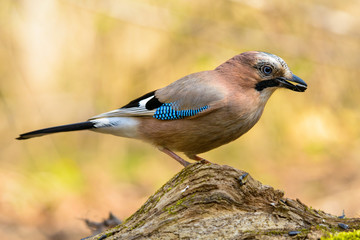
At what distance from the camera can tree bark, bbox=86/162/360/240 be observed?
128 inches

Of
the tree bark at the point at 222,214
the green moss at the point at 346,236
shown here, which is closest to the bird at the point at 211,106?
the tree bark at the point at 222,214

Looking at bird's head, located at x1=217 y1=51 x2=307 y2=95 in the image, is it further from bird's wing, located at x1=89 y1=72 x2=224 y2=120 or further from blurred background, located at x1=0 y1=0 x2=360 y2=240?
blurred background, located at x1=0 y1=0 x2=360 y2=240

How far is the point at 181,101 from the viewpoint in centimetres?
487

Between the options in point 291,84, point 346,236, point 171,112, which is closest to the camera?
point 346,236

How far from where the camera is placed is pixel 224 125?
455 centimetres

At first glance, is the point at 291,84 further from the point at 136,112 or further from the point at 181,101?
the point at 136,112

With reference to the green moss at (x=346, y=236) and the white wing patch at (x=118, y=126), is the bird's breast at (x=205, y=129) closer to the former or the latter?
the white wing patch at (x=118, y=126)

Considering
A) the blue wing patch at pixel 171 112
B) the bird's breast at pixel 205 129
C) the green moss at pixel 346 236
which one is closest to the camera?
the green moss at pixel 346 236

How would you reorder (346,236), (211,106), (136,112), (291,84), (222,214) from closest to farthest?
1. (346,236)
2. (222,214)
3. (211,106)
4. (291,84)
5. (136,112)

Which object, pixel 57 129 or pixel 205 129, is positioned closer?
pixel 205 129

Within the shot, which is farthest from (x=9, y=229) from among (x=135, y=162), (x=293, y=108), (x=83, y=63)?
(x=293, y=108)

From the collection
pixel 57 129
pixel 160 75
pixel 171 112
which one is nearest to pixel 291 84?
pixel 171 112

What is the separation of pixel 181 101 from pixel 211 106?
0.41m

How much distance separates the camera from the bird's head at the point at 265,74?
15.4 ft
